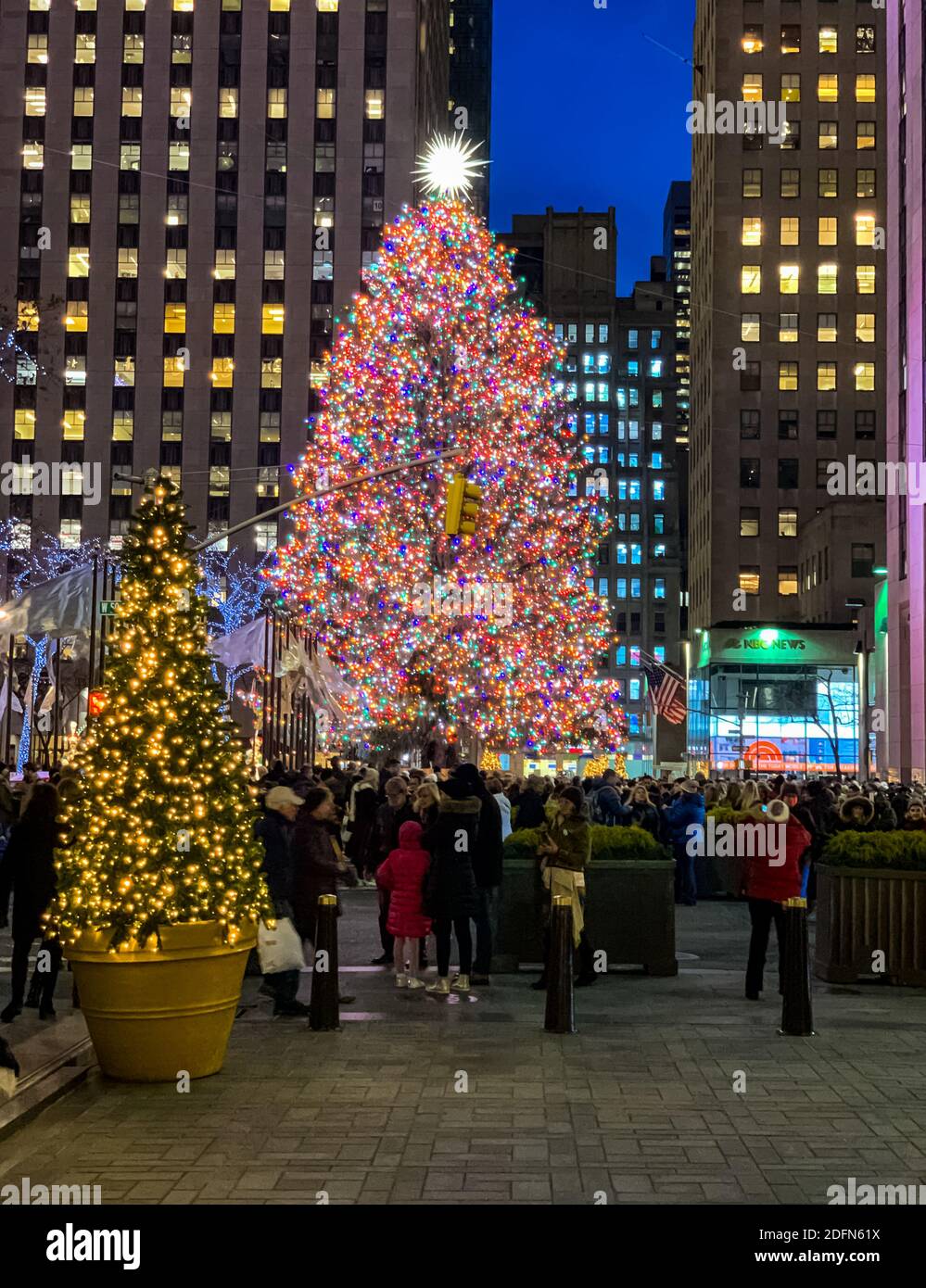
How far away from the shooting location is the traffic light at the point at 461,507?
21.5 metres

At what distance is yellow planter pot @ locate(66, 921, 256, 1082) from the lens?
934cm

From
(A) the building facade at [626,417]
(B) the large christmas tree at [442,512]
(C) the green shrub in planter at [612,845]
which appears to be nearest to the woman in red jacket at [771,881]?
(C) the green shrub in planter at [612,845]

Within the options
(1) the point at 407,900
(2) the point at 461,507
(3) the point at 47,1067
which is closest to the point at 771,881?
(1) the point at 407,900

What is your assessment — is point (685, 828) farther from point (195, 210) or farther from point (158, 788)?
point (195, 210)

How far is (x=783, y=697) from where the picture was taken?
76.4 meters

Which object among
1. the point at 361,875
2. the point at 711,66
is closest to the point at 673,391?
the point at 711,66

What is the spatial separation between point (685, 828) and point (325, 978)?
10399 millimetres

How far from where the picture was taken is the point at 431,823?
Answer: 1384cm

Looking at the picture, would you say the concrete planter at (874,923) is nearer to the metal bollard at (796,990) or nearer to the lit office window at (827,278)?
the metal bollard at (796,990)

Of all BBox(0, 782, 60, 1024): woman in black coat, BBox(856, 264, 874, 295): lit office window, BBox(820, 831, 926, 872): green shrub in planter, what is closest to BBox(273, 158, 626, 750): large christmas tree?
BBox(820, 831, 926, 872): green shrub in planter

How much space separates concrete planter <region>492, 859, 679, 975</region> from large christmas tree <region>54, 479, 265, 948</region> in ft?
15.2

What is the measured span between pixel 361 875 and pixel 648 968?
38.5ft

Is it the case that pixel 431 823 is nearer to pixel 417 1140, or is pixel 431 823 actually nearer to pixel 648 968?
pixel 648 968

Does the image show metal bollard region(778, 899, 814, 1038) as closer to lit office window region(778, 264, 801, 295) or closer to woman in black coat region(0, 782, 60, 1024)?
woman in black coat region(0, 782, 60, 1024)
